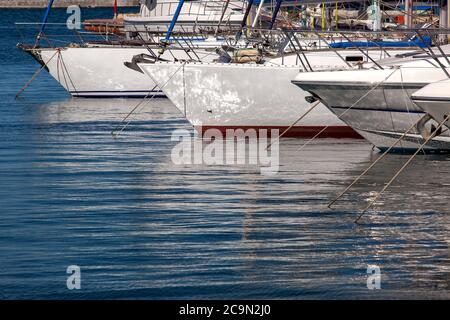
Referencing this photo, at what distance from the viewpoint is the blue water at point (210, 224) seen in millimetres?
14797

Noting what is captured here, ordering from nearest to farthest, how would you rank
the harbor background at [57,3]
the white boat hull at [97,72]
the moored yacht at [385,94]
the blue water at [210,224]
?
1. the blue water at [210,224]
2. the moored yacht at [385,94]
3. the white boat hull at [97,72]
4. the harbor background at [57,3]

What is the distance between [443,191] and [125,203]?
5.10 meters

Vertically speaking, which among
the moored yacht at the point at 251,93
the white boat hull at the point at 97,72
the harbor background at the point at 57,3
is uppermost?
the harbor background at the point at 57,3

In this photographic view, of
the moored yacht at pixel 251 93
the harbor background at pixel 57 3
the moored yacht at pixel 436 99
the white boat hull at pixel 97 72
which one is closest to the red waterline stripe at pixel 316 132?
the moored yacht at pixel 251 93

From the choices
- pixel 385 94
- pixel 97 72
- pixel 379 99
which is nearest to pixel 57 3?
pixel 97 72

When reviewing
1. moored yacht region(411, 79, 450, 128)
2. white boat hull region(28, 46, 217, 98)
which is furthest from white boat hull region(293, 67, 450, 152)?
white boat hull region(28, 46, 217, 98)

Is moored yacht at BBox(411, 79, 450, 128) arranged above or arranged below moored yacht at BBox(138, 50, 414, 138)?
below

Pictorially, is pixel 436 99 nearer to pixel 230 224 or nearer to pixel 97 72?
pixel 230 224

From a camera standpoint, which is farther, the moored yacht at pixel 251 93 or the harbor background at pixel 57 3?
the harbor background at pixel 57 3

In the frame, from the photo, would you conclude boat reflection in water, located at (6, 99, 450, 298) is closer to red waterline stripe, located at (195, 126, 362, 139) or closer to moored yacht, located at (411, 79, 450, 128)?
red waterline stripe, located at (195, 126, 362, 139)

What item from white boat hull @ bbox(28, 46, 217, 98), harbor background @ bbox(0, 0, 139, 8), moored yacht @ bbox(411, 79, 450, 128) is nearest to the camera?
moored yacht @ bbox(411, 79, 450, 128)

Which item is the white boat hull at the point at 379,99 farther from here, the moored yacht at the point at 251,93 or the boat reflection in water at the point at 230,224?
the moored yacht at the point at 251,93

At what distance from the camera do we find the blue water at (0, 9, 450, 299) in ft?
48.5

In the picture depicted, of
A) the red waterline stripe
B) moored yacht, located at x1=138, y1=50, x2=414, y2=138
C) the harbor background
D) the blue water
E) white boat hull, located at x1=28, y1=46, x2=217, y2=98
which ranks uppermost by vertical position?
the harbor background
